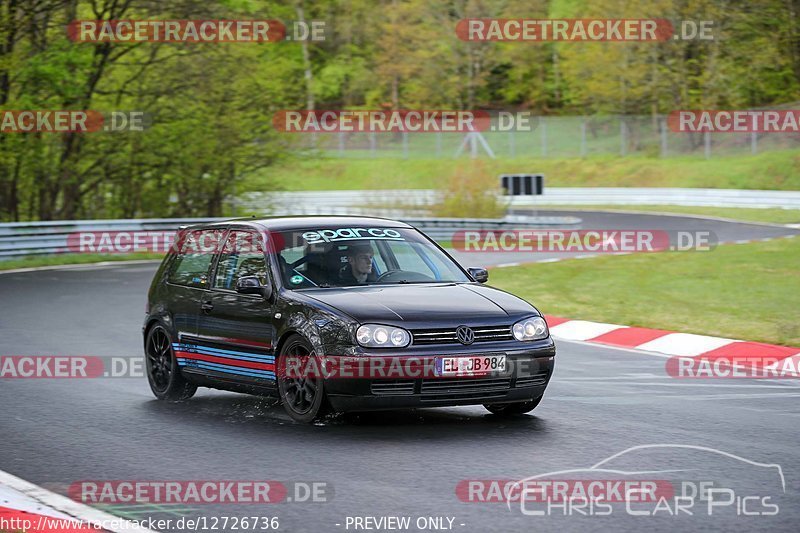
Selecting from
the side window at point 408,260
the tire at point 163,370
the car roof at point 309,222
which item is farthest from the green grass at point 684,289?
the tire at point 163,370

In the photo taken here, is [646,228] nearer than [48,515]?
No

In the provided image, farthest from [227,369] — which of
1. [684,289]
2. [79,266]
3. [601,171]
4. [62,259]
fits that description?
[601,171]

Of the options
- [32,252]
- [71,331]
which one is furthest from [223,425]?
A: [32,252]

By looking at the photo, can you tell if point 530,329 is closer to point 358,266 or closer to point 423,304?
point 423,304

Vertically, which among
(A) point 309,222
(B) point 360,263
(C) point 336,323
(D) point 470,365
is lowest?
(D) point 470,365

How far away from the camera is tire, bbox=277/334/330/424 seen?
9.15m

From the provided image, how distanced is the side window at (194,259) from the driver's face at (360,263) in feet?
4.51

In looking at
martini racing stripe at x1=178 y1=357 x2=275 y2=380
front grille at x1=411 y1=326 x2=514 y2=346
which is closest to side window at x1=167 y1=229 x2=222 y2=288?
martini racing stripe at x1=178 y1=357 x2=275 y2=380

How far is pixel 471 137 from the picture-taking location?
222 feet

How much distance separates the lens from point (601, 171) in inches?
2464

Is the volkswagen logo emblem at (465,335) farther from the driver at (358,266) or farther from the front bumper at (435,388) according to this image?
the driver at (358,266)

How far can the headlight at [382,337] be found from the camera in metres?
8.91

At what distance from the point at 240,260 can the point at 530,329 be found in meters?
2.48

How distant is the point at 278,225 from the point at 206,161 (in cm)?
2828
